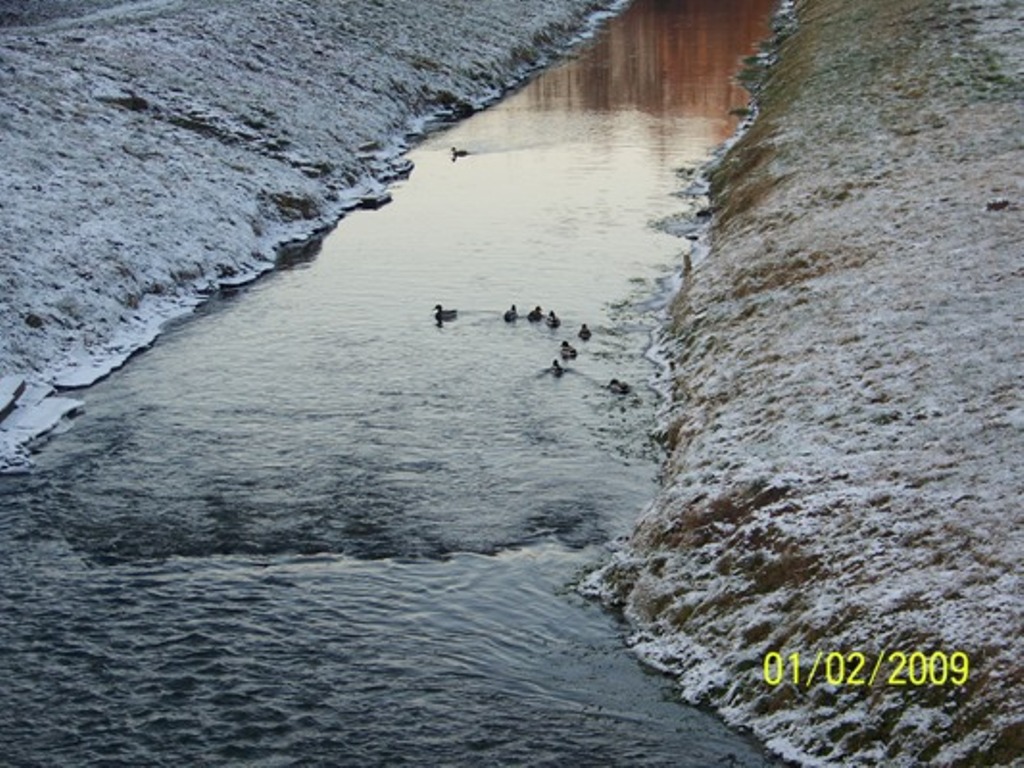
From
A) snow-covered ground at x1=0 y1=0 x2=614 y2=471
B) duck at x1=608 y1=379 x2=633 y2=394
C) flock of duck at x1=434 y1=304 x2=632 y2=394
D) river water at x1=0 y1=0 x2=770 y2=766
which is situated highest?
snow-covered ground at x1=0 y1=0 x2=614 y2=471

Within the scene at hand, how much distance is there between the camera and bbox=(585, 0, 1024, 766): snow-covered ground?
56.2 feet

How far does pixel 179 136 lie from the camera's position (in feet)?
165

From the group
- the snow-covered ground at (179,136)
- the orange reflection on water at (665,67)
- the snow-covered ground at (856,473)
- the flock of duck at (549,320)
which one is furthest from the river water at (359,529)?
the orange reflection on water at (665,67)

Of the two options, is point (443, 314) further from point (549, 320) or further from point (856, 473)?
point (856, 473)

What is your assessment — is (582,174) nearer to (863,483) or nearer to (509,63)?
(509,63)

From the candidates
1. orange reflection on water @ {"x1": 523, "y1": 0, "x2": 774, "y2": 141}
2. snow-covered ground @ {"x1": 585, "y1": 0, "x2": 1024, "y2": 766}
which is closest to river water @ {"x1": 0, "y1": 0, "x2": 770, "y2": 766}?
snow-covered ground @ {"x1": 585, "y1": 0, "x2": 1024, "y2": 766}

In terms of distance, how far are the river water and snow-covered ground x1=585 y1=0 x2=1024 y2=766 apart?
102cm

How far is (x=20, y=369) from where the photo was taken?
3244 centimetres

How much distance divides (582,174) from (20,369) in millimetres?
25401

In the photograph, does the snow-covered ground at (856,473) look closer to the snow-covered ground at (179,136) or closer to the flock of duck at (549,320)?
the flock of duck at (549,320)
